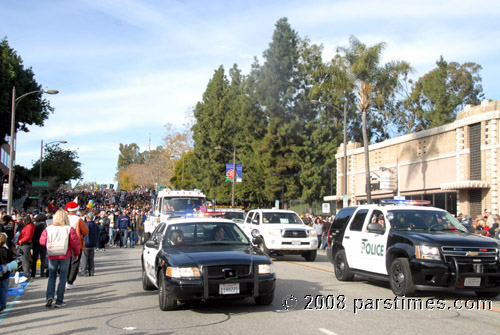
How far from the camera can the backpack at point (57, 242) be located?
32.7ft

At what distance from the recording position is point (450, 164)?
32.7m

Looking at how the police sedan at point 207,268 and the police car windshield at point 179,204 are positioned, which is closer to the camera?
the police sedan at point 207,268

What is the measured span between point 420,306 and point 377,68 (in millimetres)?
26775

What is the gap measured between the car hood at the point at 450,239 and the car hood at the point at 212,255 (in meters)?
3.14

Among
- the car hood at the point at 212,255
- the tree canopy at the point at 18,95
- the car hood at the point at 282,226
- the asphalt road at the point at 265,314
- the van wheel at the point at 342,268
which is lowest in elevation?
the asphalt road at the point at 265,314

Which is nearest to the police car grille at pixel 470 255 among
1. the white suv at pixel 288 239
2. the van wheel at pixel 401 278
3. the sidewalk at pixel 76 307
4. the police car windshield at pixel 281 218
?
the van wheel at pixel 401 278

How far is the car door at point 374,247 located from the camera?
11.5m

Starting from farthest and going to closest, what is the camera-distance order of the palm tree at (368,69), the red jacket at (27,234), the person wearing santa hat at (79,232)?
the palm tree at (368,69) < the red jacket at (27,234) < the person wearing santa hat at (79,232)

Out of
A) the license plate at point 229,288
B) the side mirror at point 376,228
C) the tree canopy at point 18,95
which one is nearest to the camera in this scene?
the license plate at point 229,288

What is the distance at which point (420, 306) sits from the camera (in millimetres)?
9711

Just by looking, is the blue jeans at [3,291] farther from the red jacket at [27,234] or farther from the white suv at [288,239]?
the white suv at [288,239]

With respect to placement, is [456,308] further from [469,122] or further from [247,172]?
[247,172]

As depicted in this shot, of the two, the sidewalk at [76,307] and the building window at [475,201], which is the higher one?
the building window at [475,201]

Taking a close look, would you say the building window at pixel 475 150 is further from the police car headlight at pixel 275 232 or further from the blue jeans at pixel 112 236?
the blue jeans at pixel 112 236
